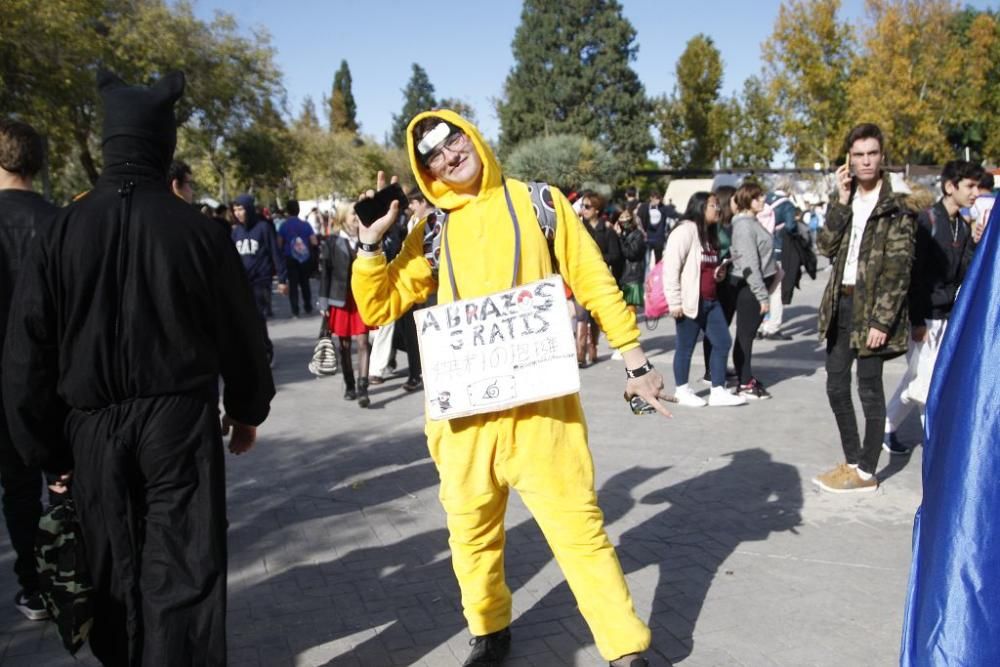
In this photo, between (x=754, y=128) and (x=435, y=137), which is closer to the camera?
(x=435, y=137)

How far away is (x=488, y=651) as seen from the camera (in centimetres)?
353

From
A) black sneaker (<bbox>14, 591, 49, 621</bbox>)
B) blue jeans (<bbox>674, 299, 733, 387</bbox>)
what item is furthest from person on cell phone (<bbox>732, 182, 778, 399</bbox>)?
black sneaker (<bbox>14, 591, 49, 621</bbox>)

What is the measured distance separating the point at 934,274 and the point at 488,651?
402 cm

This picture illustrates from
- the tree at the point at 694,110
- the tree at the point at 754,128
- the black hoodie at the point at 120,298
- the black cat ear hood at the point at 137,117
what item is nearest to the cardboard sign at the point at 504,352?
the black hoodie at the point at 120,298

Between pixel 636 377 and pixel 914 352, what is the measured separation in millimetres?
3727

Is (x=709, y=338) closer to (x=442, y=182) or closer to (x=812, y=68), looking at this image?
(x=442, y=182)

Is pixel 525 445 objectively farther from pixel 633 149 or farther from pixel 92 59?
pixel 633 149

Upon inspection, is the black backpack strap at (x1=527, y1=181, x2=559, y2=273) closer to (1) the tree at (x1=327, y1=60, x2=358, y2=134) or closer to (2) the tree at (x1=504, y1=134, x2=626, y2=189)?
(2) the tree at (x1=504, y1=134, x2=626, y2=189)

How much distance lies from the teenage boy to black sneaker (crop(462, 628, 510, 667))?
3323 mm

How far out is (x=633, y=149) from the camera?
55.2m

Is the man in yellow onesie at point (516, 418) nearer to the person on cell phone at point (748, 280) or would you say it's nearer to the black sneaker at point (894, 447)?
the black sneaker at point (894, 447)

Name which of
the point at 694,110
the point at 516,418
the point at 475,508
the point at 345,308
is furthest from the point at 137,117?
the point at 694,110

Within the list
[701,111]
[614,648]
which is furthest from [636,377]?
[701,111]

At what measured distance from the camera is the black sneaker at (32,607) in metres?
4.04
